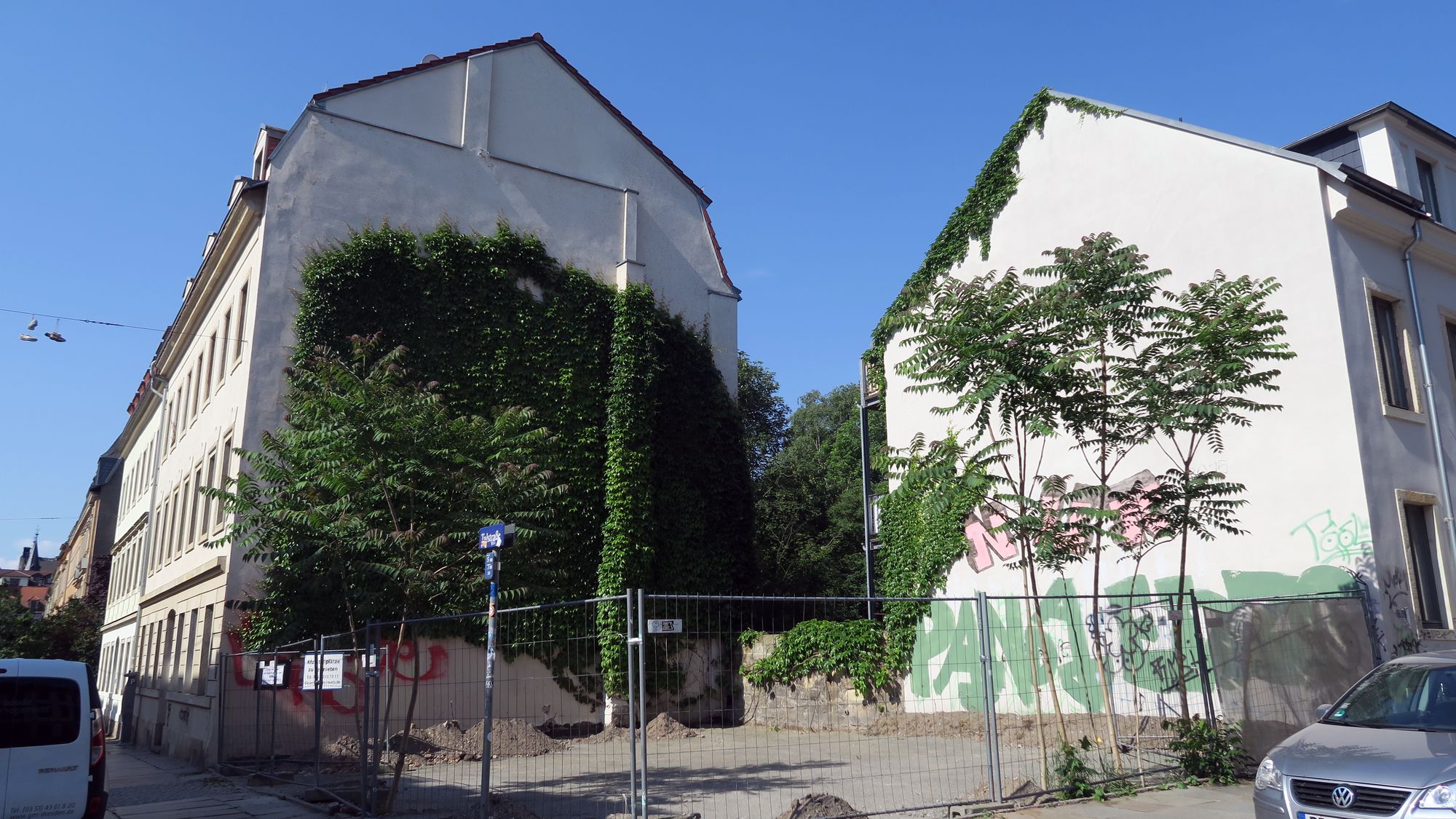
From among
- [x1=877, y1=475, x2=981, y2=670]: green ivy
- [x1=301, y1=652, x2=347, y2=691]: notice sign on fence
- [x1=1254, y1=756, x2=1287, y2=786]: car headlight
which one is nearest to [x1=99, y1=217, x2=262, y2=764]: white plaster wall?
[x1=301, y1=652, x2=347, y2=691]: notice sign on fence

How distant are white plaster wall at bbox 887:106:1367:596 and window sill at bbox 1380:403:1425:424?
1.03 metres

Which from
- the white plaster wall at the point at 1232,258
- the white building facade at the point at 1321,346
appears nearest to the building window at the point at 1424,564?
the white building facade at the point at 1321,346

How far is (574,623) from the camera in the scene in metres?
21.2

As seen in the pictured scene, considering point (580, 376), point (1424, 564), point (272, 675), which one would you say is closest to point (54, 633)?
point (580, 376)

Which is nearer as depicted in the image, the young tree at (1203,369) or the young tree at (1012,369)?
the young tree at (1012,369)

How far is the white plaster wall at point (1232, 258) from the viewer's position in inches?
582

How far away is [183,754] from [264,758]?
4.54 meters

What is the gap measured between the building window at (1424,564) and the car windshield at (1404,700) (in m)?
7.69

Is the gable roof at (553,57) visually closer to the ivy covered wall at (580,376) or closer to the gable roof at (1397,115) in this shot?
the ivy covered wall at (580,376)

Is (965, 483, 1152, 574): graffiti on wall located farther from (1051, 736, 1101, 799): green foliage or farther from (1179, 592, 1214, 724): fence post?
(1051, 736, 1101, 799): green foliage

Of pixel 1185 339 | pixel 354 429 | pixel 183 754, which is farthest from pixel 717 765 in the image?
pixel 183 754

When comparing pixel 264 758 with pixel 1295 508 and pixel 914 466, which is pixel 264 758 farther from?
pixel 1295 508

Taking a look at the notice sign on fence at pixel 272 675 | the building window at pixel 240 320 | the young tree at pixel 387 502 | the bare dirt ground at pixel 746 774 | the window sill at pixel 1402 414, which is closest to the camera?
the bare dirt ground at pixel 746 774

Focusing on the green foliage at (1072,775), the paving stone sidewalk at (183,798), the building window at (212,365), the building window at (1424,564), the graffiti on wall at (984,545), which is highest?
the building window at (212,365)
